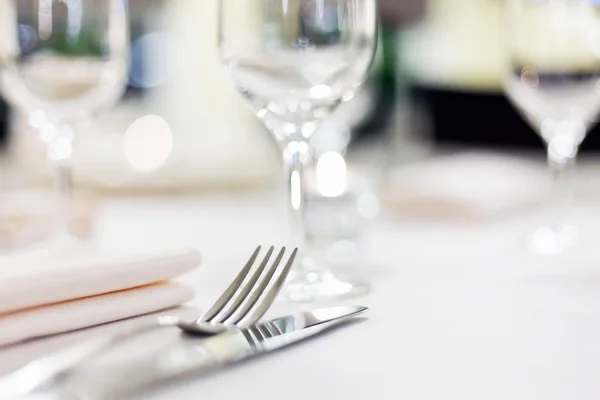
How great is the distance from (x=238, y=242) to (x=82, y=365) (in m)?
0.48

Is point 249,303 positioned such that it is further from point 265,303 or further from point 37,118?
point 37,118

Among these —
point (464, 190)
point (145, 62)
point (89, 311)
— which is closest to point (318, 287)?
point (89, 311)

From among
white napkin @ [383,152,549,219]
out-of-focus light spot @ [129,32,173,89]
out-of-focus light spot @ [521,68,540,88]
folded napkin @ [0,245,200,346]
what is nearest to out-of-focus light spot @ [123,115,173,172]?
white napkin @ [383,152,549,219]

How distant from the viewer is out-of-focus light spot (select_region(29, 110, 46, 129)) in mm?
794

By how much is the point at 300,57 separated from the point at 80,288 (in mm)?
239

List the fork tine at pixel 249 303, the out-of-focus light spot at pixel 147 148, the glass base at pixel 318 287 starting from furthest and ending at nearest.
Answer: the out-of-focus light spot at pixel 147 148 → the glass base at pixel 318 287 → the fork tine at pixel 249 303

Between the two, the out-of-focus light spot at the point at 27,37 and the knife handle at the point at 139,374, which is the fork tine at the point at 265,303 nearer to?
the knife handle at the point at 139,374

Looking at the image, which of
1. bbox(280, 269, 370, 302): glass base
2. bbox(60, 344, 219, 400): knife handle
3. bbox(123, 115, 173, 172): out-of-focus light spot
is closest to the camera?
bbox(60, 344, 219, 400): knife handle

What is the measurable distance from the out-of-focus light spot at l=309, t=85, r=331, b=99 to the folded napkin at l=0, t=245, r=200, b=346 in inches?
6.3

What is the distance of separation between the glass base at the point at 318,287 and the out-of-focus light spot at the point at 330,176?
0.32 metres

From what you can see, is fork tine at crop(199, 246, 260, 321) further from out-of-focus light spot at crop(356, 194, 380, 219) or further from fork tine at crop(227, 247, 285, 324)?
out-of-focus light spot at crop(356, 194, 380, 219)

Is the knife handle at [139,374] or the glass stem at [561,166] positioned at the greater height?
the glass stem at [561,166]

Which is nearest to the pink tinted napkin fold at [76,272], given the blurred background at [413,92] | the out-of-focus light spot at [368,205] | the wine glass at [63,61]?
the wine glass at [63,61]

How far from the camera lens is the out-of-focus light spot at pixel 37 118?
794 mm
